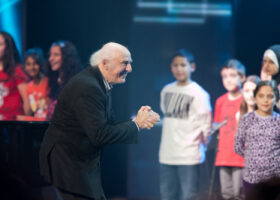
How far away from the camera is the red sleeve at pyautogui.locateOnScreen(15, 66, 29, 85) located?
4953mm

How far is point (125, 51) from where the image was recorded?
2.93 m

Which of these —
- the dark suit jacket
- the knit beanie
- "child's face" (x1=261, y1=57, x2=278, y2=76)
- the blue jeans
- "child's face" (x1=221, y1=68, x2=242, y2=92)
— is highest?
the knit beanie

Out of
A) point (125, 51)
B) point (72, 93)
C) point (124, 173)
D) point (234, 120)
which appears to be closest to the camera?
point (72, 93)

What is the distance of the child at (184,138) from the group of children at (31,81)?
45.0 inches

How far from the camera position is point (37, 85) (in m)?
5.13

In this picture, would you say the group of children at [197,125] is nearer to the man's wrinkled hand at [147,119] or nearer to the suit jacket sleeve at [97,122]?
the man's wrinkled hand at [147,119]

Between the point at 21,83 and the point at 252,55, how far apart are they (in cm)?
264

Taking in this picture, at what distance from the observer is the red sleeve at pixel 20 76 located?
4953mm

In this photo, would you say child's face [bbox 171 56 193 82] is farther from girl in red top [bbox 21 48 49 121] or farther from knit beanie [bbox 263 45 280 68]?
girl in red top [bbox 21 48 49 121]

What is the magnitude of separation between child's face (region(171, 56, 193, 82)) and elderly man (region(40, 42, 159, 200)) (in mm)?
2081

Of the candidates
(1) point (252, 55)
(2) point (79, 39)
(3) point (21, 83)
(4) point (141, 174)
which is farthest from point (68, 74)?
(1) point (252, 55)

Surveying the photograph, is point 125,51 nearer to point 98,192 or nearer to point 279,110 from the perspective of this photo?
point 98,192

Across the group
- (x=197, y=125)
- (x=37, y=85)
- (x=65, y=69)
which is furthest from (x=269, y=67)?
(x=37, y=85)

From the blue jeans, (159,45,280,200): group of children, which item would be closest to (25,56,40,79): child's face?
(159,45,280,200): group of children
